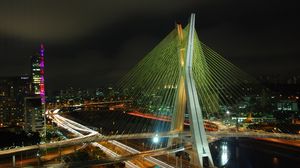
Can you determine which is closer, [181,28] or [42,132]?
[181,28]

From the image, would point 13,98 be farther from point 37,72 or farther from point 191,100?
point 191,100

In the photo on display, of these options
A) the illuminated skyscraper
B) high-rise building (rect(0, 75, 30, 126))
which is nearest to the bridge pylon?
high-rise building (rect(0, 75, 30, 126))

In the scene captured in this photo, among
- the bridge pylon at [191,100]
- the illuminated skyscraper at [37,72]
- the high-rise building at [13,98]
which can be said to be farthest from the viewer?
the illuminated skyscraper at [37,72]

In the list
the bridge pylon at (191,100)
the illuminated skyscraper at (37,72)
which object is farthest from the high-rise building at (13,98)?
the bridge pylon at (191,100)

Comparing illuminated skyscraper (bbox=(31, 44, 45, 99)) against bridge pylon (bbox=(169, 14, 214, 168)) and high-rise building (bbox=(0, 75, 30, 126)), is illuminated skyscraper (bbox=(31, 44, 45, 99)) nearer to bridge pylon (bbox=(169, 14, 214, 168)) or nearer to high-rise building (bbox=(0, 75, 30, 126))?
high-rise building (bbox=(0, 75, 30, 126))

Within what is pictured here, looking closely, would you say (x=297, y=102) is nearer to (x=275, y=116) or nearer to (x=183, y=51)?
(x=275, y=116)

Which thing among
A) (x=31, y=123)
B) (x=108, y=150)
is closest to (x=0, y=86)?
(x=31, y=123)

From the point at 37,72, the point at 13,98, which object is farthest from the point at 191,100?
the point at 37,72

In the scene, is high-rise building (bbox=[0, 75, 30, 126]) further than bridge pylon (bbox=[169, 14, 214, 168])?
Yes

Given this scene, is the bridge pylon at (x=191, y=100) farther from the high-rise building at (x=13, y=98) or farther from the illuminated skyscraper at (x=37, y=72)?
the illuminated skyscraper at (x=37, y=72)
